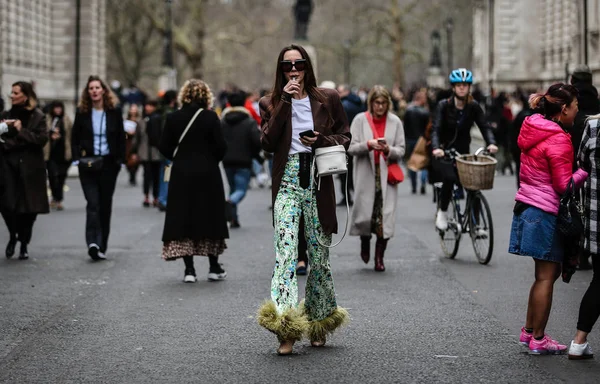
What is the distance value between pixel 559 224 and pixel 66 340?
11.0 feet

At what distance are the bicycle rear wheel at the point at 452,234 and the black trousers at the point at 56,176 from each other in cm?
837

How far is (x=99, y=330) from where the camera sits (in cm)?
827

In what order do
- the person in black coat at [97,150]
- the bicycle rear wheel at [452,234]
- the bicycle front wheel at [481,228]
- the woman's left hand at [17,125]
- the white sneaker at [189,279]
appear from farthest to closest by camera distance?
the person in black coat at [97,150], the bicycle rear wheel at [452,234], the woman's left hand at [17,125], the bicycle front wheel at [481,228], the white sneaker at [189,279]

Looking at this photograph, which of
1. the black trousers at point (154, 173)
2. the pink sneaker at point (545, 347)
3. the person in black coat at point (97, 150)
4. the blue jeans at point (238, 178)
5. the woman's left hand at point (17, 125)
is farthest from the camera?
the black trousers at point (154, 173)

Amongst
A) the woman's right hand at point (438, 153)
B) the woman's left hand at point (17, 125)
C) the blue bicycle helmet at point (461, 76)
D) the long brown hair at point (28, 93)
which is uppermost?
the blue bicycle helmet at point (461, 76)

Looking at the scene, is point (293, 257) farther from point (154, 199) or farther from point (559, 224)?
point (154, 199)

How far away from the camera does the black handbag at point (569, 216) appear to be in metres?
6.98

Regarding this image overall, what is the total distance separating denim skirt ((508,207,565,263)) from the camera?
7078mm

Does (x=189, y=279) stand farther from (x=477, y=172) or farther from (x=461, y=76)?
(x=461, y=76)

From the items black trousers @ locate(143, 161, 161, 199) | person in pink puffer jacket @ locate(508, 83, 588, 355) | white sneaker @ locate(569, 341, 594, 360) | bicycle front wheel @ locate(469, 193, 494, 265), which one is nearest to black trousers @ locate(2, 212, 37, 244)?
bicycle front wheel @ locate(469, 193, 494, 265)

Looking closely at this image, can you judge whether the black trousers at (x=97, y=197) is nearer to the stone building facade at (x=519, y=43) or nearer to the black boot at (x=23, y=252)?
the black boot at (x=23, y=252)

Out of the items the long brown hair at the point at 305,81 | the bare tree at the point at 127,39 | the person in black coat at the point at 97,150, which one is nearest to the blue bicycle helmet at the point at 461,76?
the person in black coat at the point at 97,150

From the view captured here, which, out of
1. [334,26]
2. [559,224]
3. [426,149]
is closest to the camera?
[559,224]

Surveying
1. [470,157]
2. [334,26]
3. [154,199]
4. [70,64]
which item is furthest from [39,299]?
[334,26]
